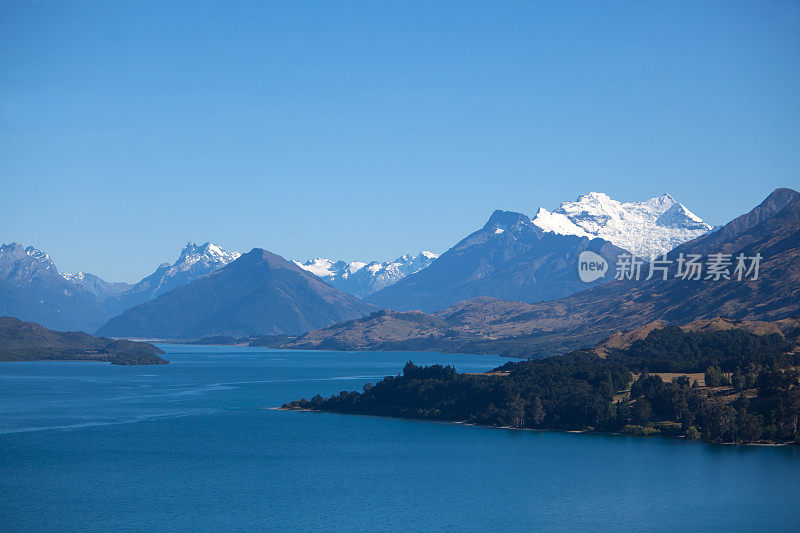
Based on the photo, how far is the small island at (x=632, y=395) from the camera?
136500mm

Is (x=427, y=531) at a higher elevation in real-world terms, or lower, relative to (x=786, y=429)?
lower

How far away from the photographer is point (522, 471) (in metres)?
119

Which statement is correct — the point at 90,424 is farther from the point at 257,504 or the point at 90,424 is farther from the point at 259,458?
the point at 257,504

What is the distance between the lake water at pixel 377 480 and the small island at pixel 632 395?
500 cm

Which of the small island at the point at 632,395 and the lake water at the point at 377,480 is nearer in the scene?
the lake water at the point at 377,480

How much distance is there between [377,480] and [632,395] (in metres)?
61.0

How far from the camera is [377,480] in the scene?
11531 cm

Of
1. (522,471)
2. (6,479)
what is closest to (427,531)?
(522,471)

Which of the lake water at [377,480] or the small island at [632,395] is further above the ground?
the small island at [632,395]

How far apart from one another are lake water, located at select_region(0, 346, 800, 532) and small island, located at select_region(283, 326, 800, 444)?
500 centimetres

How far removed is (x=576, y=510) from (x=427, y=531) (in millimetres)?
17363

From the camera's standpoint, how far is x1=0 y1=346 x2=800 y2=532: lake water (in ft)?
307

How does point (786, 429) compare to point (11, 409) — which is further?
point (11, 409)

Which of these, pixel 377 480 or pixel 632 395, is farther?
pixel 632 395
